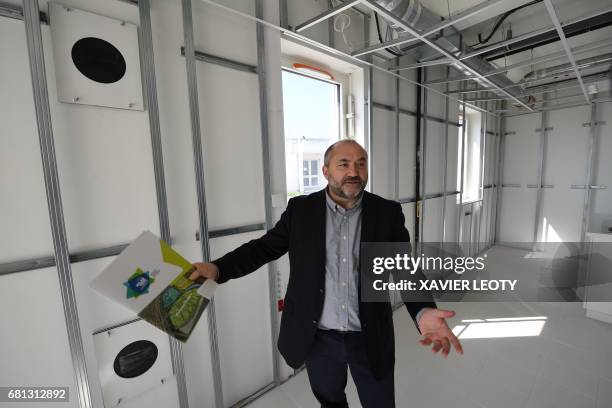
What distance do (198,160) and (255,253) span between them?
2.22ft

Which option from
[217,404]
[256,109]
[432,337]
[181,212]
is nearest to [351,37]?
[256,109]

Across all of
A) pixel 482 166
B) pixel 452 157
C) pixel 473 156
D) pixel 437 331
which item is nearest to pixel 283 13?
pixel 437 331

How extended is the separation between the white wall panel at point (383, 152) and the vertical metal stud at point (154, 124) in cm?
206

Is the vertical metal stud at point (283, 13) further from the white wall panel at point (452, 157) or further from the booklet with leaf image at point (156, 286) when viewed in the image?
the white wall panel at point (452, 157)

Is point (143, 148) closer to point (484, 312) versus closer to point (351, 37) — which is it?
point (351, 37)

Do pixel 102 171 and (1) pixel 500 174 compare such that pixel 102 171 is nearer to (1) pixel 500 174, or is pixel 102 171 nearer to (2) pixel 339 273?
(2) pixel 339 273

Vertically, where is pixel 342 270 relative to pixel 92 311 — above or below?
above

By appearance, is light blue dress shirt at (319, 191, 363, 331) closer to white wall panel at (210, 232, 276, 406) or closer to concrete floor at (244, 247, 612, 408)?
white wall panel at (210, 232, 276, 406)

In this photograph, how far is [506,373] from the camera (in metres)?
2.27

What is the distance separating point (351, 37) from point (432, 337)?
258 cm

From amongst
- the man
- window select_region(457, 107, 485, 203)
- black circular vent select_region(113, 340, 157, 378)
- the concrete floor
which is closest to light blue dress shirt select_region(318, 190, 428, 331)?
the man

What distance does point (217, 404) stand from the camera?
182 cm

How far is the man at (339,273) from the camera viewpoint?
129 cm

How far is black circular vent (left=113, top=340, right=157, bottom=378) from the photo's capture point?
4.78ft
